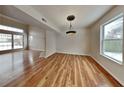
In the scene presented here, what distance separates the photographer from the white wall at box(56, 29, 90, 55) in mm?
8805

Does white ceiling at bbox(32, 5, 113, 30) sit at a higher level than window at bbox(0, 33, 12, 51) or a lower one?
higher

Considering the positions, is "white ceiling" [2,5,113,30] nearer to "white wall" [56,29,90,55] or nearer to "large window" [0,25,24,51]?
"white wall" [56,29,90,55]

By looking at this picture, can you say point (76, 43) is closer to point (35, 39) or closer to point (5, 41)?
point (35, 39)

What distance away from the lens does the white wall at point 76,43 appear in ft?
28.9

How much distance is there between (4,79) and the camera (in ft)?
10.9

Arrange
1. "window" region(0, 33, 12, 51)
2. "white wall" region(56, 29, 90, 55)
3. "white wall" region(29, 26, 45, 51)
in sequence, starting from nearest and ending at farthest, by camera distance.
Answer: "window" region(0, 33, 12, 51) → "white wall" region(56, 29, 90, 55) → "white wall" region(29, 26, 45, 51)

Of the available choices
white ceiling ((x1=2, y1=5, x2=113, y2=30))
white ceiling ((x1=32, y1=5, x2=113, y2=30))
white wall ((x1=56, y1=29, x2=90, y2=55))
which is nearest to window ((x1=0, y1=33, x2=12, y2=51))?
white wall ((x1=56, y1=29, x2=90, y2=55))

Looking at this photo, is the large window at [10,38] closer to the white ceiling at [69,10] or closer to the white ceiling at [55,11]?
the white ceiling at [55,11]

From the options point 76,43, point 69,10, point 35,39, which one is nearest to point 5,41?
point 35,39

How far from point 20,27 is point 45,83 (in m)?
8.20

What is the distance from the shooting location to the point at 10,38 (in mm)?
9133

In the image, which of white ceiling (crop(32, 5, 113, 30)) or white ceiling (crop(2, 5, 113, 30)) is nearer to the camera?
white ceiling (crop(2, 5, 113, 30))
